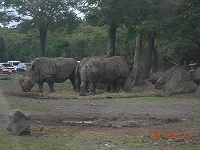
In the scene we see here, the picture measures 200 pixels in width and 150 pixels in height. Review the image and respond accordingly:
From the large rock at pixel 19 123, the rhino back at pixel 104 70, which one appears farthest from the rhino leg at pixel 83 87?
the large rock at pixel 19 123

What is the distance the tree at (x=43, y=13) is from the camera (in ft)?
146

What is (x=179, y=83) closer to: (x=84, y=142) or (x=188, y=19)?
(x=188, y=19)

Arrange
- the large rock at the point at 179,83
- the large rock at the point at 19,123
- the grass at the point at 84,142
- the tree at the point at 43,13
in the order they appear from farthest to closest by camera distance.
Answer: the tree at the point at 43,13 < the large rock at the point at 179,83 < the large rock at the point at 19,123 < the grass at the point at 84,142

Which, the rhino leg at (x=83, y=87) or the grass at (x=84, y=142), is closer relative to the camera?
the grass at (x=84, y=142)

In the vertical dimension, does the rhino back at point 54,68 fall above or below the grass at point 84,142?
above

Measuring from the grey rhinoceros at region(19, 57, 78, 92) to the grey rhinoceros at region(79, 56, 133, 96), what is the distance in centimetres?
238

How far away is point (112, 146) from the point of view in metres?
8.54

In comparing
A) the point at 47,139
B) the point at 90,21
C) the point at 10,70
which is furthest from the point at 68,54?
the point at 47,139

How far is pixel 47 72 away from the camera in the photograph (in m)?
23.9

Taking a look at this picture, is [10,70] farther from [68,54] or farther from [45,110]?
[45,110]

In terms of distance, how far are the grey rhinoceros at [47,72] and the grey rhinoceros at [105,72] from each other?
2.38 meters

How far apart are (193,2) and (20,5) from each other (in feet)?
90.2
